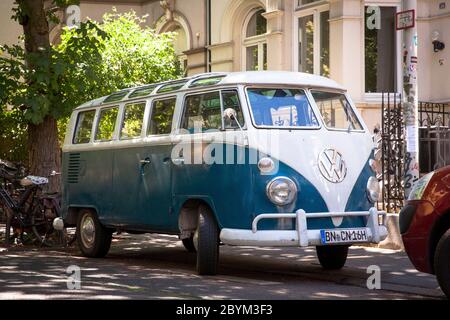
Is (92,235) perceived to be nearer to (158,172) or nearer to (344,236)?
Result: (158,172)

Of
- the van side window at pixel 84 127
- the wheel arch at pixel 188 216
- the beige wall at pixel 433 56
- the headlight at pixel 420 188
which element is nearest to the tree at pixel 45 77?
the van side window at pixel 84 127

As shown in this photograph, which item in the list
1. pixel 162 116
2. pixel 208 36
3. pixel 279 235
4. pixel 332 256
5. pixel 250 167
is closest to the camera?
pixel 279 235

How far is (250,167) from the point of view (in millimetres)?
9305

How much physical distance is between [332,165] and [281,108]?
0.92 metres

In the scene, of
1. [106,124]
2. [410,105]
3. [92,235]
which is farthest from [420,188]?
[92,235]

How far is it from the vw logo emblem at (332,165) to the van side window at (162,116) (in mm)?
2155

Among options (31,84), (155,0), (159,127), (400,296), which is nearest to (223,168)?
(159,127)

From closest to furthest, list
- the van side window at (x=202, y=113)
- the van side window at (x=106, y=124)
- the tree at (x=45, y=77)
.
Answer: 1. the van side window at (x=202, y=113)
2. the van side window at (x=106, y=124)
3. the tree at (x=45, y=77)

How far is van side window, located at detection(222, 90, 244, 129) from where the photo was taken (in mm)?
9680

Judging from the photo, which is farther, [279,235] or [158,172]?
[158,172]

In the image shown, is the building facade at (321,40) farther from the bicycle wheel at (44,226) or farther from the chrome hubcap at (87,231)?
the chrome hubcap at (87,231)

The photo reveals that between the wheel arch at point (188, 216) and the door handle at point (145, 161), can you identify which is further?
the door handle at point (145, 161)

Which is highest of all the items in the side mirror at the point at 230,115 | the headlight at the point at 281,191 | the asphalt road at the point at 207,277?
the side mirror at the point at 230,115

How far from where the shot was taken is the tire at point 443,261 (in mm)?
7672
